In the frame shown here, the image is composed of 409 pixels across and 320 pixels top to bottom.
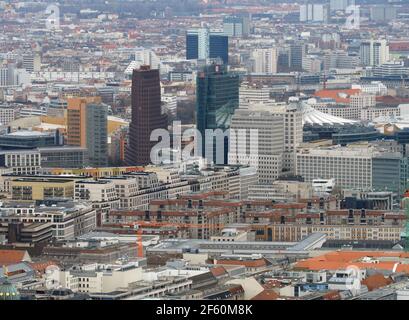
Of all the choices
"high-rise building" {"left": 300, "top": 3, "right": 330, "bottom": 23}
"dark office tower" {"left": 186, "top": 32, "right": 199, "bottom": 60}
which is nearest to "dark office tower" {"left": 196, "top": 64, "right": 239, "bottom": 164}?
"dark office tower" {"left": 186, "top": 32, "right": 199, "bottom": 60}

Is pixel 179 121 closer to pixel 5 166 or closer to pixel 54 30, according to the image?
pixel 5 166

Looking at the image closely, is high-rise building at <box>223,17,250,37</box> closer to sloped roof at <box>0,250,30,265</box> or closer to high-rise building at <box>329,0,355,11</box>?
high-rise building at <box>329,0,355,11</box>

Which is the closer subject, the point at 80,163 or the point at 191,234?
the point at 191,234

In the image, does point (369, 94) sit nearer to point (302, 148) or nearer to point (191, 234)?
point (302, 148)

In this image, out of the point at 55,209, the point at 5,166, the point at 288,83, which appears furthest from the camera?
the point at 288,83

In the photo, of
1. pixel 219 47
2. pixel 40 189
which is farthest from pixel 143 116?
pixel 219 47

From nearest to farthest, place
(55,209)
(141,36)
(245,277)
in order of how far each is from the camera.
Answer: (245,277) → (55,209) → (141,36)

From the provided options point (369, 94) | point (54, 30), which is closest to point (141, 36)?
point (54, 30)
